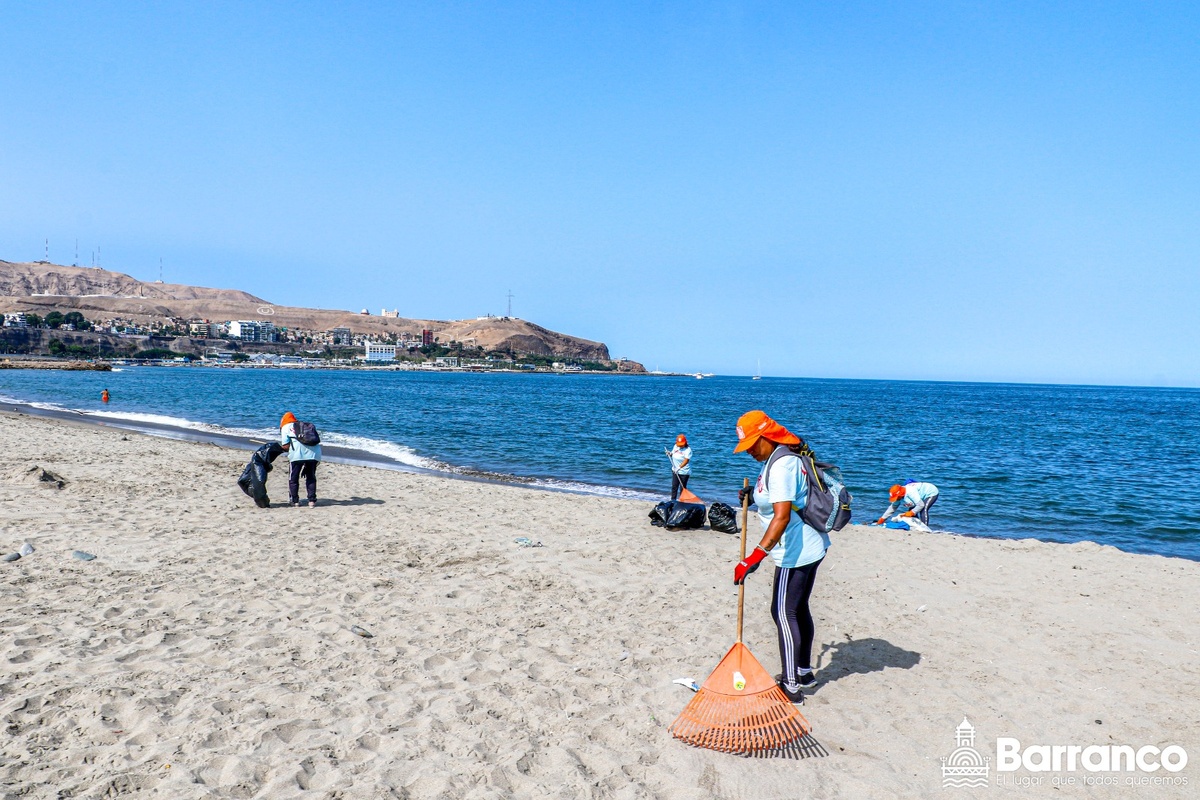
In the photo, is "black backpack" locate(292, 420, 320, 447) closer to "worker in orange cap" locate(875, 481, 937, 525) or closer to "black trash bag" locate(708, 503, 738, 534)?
"black trash bag" locate(708, 503, 738, 534)

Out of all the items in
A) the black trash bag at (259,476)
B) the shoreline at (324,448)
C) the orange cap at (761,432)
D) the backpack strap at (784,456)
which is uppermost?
the orange cap at (761,432)

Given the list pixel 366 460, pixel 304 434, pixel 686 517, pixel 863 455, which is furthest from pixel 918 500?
pixel 366 460

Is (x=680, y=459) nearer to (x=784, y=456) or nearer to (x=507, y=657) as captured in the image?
(x=507, y=657)

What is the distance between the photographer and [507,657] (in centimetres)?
529

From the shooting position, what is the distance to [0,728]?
3.76 m

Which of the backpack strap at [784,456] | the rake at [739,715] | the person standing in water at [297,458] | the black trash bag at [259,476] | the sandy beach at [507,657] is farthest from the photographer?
the person standing in water at [297,458]

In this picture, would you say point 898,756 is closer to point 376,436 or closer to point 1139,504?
point 1139,504

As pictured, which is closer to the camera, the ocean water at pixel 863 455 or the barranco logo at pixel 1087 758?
the barranco logo at pixel 1087 758

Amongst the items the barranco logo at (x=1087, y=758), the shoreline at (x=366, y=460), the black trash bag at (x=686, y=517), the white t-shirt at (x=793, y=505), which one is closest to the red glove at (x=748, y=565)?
the white t-shirt at (x=793, y=505)

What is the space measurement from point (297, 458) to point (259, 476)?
60cm

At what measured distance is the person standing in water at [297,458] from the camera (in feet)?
34.4

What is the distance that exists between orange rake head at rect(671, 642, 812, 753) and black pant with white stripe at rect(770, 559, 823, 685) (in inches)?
13.9

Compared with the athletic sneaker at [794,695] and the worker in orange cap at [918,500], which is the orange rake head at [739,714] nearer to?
the athletic sneaker at [794,695]

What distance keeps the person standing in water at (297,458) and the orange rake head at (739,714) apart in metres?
8.02
